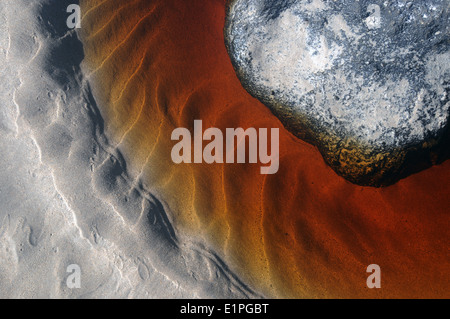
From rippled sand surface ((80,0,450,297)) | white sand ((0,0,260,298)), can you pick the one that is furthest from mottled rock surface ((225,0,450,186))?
white sand ((0,0,260,298))

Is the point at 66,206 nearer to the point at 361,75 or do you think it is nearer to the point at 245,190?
the point at 245,190

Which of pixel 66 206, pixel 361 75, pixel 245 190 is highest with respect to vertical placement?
pixel 361 75

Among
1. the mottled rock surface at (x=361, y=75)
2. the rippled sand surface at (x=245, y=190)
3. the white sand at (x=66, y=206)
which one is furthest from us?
the rippled sand surface at (x=245, y=190)

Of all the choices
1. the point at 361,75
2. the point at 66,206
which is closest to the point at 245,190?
the point at 361,75

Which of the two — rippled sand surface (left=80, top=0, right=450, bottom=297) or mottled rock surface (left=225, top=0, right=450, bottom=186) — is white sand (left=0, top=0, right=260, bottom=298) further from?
mottled rock surface (left=225, top=0, right=450, bottom=186)

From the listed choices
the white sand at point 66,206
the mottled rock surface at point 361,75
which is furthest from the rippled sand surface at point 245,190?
the mottled rock surface at point 361,75

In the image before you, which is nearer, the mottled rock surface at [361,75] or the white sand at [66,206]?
the white sand at [66,206]

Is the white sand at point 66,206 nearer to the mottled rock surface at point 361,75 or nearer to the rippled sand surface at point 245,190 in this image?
the rippled sand surface at point 245,190

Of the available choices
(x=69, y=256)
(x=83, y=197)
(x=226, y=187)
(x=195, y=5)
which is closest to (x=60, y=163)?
(x=83, y=197)

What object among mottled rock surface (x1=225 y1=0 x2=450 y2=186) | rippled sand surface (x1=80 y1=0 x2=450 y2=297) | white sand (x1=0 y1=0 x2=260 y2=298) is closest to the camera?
white sand (x1=0 y1=0 x2=260 y2=298)
